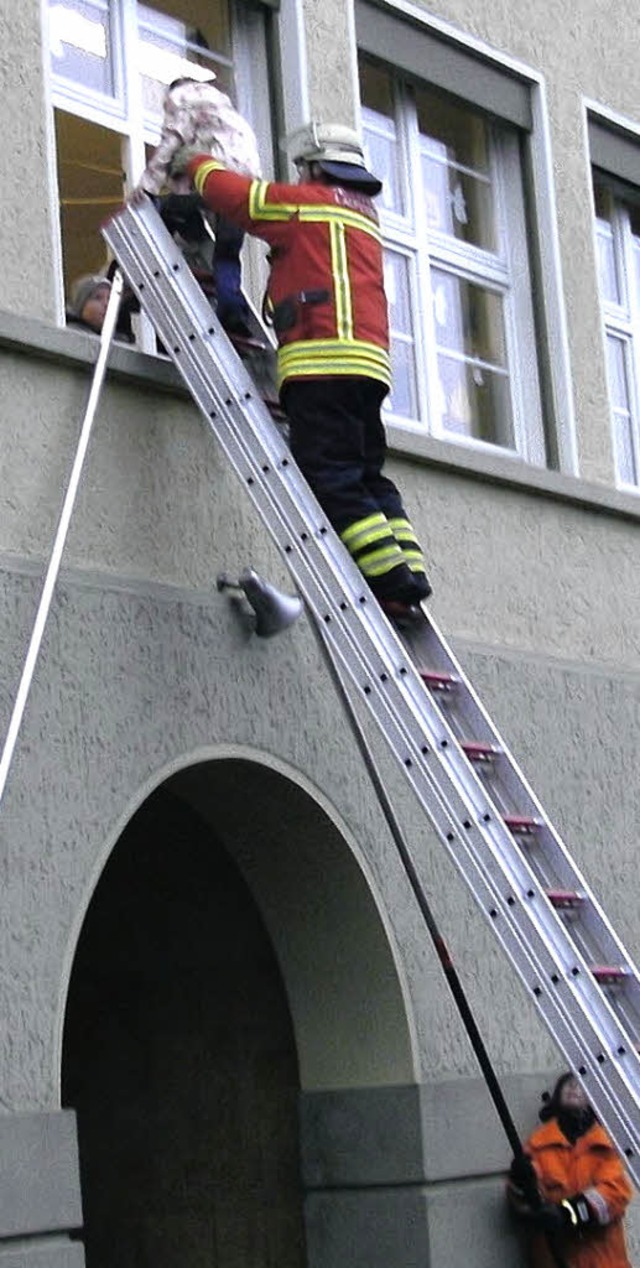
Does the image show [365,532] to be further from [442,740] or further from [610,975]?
[610,975]

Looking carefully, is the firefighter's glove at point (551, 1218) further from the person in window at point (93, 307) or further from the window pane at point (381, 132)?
the window pane at point (381, 132)

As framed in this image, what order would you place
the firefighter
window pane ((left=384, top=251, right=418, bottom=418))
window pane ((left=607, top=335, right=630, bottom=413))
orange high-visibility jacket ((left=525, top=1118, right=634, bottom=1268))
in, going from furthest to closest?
window pane ((left=607, top=335, right=630, bottom=413))
window pane ((left=384, top=251, right=418, bottom=418))
orange high-visibility jacket ((left=525, top=1118, right=634, bottom=1268))
the firefighter

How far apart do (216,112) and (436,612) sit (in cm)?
206

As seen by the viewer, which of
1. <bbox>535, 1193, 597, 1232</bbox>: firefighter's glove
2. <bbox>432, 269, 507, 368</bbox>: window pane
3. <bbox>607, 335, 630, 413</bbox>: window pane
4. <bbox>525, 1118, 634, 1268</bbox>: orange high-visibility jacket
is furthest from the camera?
<bbox>607, 335, 630, 413</bbox>: window pane

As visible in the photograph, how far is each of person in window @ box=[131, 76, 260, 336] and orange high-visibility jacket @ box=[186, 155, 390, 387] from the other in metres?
0.24

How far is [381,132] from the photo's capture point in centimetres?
1069

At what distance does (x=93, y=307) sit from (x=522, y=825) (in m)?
2.25

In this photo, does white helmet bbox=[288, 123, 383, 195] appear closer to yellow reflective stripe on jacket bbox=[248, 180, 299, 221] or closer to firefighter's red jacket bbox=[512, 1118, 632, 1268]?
yellow reflective stripe on jacket bbox=[248, 180, 299, 221]

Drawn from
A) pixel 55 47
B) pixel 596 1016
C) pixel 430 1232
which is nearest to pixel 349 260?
pixel 55 47

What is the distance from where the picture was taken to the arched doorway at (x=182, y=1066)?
9547mm

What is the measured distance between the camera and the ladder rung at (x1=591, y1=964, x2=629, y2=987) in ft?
24.3

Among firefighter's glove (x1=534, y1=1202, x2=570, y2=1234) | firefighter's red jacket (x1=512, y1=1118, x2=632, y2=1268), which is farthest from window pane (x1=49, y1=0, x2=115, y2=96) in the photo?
firefighter's glove (x1=534, y1=1202, x2=570, y2=1234)

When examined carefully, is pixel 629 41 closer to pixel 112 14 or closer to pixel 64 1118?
pixel 112 14

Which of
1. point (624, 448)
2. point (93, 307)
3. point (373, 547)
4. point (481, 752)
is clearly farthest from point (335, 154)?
point (624, 448)
